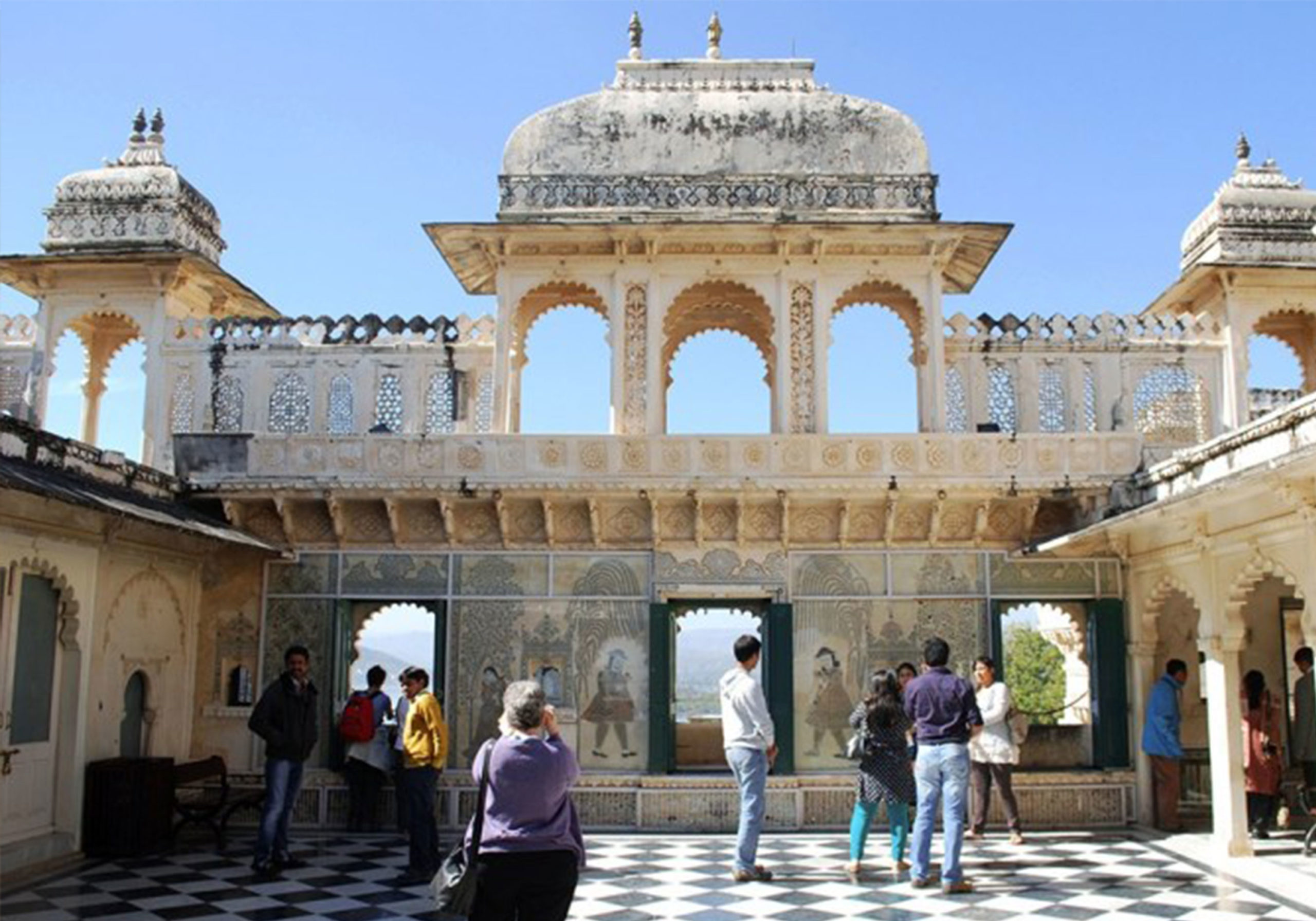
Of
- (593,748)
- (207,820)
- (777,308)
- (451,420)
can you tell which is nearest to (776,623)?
(593,748)

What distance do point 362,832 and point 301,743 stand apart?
2.78 m

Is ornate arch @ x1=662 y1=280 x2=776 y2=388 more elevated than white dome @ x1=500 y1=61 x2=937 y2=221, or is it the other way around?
white dome @ x1=500 y1=61 x2=937 y2=221

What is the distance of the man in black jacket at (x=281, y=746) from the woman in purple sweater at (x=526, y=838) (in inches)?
210

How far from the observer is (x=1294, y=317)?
619 inches

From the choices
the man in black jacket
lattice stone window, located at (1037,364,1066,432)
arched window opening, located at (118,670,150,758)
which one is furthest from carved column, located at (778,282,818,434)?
arched window opening, located at (118,670,150,758)

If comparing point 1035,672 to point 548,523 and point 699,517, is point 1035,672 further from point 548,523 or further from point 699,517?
point 548,523

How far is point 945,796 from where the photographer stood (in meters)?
8.95

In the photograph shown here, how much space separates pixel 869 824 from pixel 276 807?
4731 millimetres

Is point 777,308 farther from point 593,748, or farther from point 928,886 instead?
point 928,886

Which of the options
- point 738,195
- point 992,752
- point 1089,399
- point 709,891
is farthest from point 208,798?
point 1089,399

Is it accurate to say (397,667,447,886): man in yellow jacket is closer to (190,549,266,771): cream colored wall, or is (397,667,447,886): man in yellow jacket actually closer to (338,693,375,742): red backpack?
(338,693,375,742): red backpack

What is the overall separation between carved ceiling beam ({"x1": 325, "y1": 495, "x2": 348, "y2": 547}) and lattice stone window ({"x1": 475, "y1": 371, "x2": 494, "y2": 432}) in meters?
1.81

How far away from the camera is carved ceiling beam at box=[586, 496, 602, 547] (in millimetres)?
12790

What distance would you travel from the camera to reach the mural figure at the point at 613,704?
42.1ft
